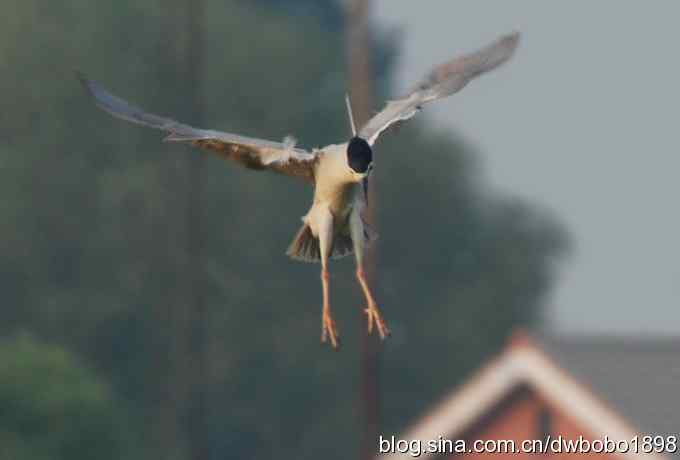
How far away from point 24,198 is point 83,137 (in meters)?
3.61

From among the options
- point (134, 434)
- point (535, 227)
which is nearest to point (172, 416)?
point (134, 434)

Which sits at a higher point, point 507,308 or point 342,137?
point 342,137

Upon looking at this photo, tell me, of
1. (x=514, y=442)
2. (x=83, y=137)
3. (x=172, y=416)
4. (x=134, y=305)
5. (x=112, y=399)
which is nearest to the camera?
(x=514, y=442)

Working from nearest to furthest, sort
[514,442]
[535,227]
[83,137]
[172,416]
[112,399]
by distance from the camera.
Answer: [514,442] → [112,399] → [172,416] → [83,137] → [535,227]

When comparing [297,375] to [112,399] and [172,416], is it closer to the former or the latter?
[172,416]

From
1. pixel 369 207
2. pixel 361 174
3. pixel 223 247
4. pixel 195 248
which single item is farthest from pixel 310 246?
pixel 223 247

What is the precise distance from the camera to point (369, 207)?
27.2 m

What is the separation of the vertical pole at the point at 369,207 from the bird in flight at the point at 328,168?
9.22m

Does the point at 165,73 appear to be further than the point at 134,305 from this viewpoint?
Yes

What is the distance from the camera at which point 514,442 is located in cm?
2298

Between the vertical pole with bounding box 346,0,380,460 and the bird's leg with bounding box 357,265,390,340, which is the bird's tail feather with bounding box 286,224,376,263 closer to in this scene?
the bird's leg with bounding box 357,265,390,340

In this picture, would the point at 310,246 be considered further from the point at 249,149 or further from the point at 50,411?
the point at 50,411

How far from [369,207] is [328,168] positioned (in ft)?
41.3

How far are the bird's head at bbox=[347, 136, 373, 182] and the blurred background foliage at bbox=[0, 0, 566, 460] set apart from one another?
106 feet
